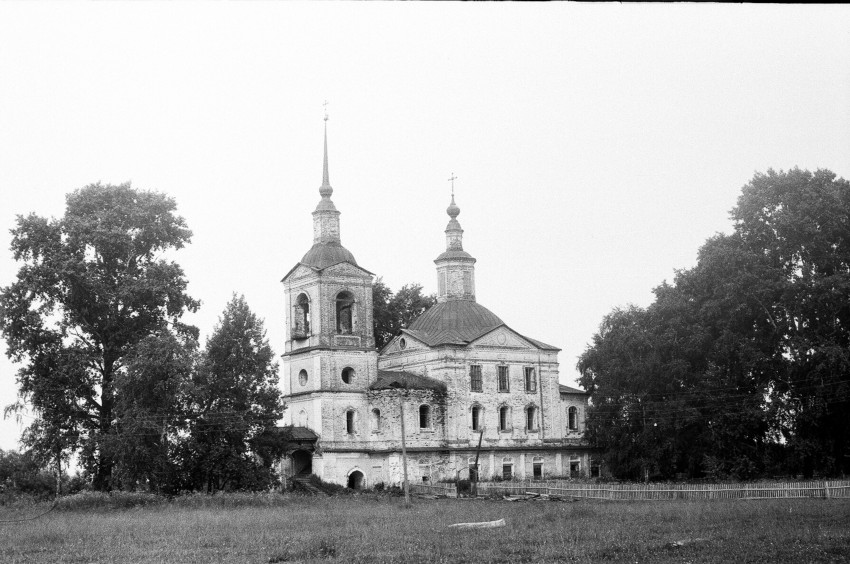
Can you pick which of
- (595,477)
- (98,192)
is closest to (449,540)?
(98,192)

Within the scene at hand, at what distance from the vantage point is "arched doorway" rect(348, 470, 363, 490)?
41.0m

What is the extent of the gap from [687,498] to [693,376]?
34.6ft

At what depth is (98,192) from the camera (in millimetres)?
35094

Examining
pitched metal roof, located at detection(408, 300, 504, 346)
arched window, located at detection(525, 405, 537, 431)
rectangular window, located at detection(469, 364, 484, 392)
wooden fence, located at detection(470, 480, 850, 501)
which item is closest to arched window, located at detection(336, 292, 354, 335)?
pitched metal roof, located at detection(408, 300, 504, 346)

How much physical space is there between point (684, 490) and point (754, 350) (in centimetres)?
834

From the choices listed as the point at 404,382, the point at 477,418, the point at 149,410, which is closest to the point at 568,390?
the point at 477,418

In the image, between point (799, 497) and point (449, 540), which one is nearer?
point (449, 540)

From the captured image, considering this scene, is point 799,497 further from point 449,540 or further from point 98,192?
point 98,192

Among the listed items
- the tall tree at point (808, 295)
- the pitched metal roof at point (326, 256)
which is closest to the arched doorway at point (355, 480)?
the pitched metal roof at point (326, 256)

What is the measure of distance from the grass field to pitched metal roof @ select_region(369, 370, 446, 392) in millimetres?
11945

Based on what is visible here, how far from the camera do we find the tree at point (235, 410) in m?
34.1

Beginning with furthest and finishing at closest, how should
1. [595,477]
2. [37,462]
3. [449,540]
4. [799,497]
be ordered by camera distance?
[595,477], [37,462], [799,497], [449,540]

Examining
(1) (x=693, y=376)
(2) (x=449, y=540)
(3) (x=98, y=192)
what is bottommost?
(2) (x=449, y=540)

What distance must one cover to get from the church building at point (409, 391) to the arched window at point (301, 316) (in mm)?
49
